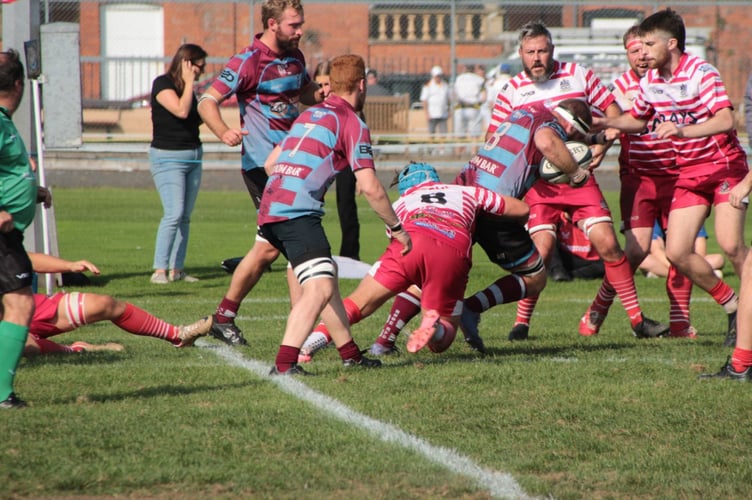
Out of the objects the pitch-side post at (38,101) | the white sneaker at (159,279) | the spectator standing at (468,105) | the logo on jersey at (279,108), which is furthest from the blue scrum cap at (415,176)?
the spectator standing at (468,105)

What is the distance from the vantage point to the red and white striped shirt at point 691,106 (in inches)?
308

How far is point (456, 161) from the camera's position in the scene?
2619 cm

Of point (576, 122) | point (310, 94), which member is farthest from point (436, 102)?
point (576, 122)

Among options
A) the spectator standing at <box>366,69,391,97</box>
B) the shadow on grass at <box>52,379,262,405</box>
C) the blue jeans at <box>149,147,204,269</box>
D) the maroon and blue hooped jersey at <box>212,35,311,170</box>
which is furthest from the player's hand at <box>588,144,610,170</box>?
the spectator standing at <box>366,69,391,97</box>

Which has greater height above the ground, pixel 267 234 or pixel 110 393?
pixel 267 234

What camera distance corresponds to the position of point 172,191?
39.3ft

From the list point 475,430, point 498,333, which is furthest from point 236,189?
point 475,430

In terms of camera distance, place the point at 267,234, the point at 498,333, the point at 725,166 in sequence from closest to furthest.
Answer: the point at 267,234, the point at 725,166, the point at 498,333

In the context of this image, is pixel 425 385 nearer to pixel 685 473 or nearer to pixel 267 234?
pixel 267 234

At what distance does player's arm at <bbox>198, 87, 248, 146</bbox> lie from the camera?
25.6 feet

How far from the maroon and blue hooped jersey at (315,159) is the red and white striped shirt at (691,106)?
2455 millimetres

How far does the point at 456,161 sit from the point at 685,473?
21.8 metres

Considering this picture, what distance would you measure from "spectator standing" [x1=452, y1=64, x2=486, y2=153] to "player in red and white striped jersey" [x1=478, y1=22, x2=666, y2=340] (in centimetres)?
1749

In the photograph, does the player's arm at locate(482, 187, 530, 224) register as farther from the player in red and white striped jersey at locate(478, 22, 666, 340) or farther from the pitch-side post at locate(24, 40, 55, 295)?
the pitch-side post at locate(24, 40, 55, 295)
